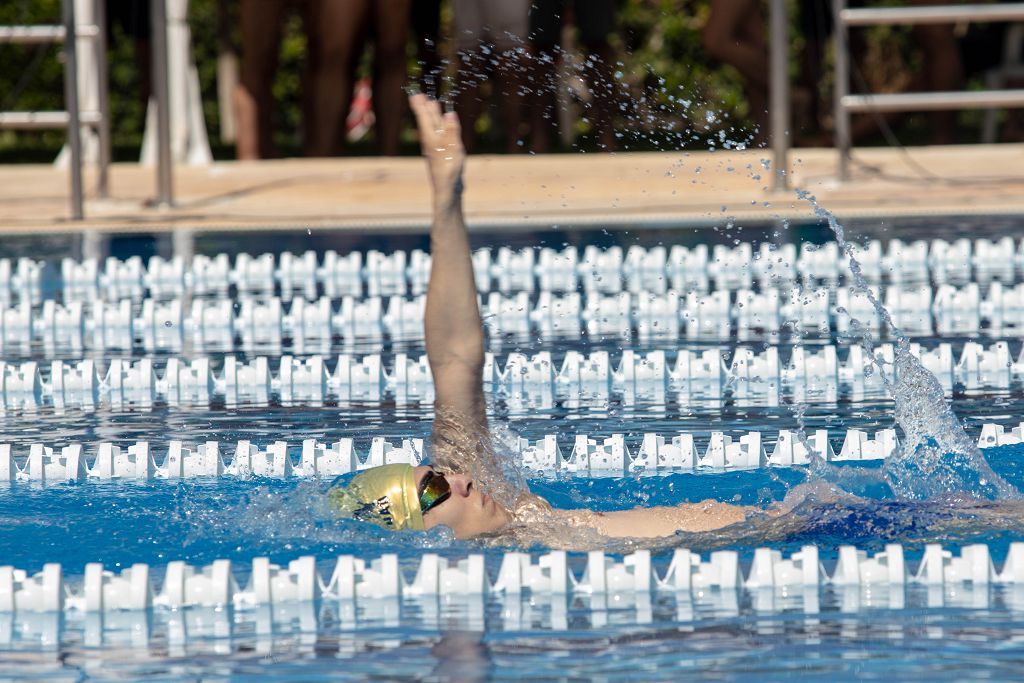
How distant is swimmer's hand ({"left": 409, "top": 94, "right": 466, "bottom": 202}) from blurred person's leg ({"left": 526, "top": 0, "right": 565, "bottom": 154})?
698 centimetres

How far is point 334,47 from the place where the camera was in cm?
1083

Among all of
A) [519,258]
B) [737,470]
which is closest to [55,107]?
[519,258]

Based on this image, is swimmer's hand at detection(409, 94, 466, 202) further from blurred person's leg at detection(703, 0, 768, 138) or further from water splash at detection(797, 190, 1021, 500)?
blurred person's leg at detection(703, 0, 768, 138)

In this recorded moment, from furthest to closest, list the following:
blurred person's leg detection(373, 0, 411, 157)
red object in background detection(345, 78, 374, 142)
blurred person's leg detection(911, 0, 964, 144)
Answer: red object in background detection(345, 78, 374, 142) < blurred person's leg detection(911, 0, 964, 144) < blurred person's leg detection(373, 0, 411, 157)

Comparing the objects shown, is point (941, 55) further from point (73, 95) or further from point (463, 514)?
point (463, 514)

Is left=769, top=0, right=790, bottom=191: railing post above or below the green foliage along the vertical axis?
below

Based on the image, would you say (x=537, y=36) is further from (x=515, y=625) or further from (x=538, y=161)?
(x=515, y=625)

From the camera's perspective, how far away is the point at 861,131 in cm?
1291

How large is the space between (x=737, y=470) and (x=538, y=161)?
7162 mm

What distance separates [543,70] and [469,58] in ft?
2.19

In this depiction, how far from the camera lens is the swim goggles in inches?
141

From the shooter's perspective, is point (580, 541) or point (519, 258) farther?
point (519, 258)

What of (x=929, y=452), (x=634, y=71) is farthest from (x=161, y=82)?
(x=634, y=71)

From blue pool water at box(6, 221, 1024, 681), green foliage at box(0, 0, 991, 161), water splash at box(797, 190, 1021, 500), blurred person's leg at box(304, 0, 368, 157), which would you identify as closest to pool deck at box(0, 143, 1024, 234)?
blurred person's leg at box(304, 0, 368, 157)
